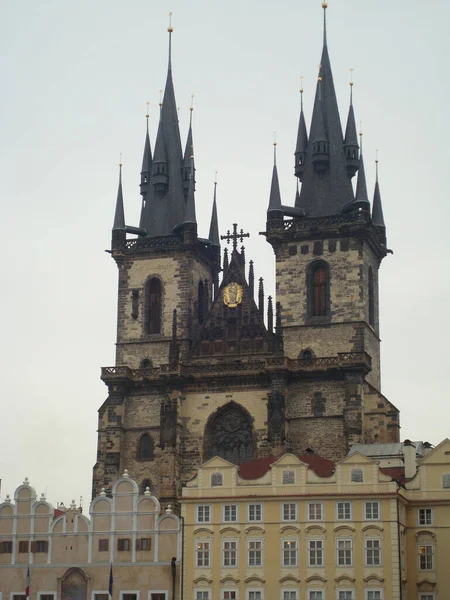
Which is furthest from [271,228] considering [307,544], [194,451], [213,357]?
[307,544]

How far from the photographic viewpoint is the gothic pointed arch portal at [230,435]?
78.1 metres

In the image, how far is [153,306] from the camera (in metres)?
84.1

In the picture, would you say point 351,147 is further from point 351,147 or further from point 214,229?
point 214,229

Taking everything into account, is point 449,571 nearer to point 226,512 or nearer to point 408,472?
point 408,472

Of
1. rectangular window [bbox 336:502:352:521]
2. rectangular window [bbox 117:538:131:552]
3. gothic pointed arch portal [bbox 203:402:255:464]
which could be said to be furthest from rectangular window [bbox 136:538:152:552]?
gothic pointed arch portal [bbox 203:402:255:464]

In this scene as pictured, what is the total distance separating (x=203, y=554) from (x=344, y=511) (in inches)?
272

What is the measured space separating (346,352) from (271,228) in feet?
31.2

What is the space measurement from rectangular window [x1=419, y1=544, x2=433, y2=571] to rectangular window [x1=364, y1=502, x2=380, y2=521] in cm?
286

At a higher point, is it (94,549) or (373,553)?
(94,549)

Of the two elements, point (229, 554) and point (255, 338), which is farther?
point (255, 338)

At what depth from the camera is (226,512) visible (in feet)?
207

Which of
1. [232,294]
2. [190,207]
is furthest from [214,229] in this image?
[232,294]

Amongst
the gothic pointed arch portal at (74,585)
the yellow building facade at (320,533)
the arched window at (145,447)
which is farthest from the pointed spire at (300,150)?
the gothic pointed arch portal at (74,585)

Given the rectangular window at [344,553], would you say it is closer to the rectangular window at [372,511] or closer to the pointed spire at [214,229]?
the rectangular window at [372,511]
